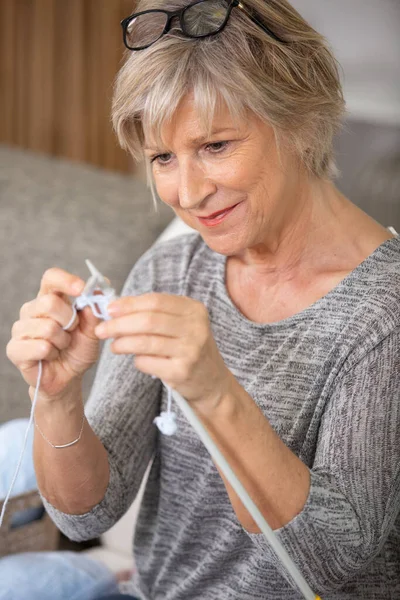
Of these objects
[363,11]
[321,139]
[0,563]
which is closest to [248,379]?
[321,139]

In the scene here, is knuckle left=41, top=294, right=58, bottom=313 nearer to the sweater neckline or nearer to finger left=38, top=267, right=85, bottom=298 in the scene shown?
finger left=38, top=267, right=85, bottom=298

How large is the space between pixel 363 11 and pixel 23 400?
1.31 meters

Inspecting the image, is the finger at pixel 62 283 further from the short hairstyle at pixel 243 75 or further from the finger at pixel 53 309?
the short hairstyle at pixel 243 75

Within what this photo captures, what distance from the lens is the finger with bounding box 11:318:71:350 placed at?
0.92 meters

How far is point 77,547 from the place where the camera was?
68.1 inches

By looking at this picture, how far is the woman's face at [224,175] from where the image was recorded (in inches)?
39.8

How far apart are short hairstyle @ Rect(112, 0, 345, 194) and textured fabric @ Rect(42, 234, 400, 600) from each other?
236mm

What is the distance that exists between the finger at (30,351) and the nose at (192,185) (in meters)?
0.26

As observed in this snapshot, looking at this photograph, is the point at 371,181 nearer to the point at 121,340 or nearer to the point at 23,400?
the point at 23,400

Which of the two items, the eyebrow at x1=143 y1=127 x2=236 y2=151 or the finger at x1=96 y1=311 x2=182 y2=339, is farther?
the eyebrow at x1=143 y1=127 x2=236 y2=151

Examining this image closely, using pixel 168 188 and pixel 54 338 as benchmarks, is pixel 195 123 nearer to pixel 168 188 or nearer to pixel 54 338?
pixel 168 188

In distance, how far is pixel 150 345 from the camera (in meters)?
0.81

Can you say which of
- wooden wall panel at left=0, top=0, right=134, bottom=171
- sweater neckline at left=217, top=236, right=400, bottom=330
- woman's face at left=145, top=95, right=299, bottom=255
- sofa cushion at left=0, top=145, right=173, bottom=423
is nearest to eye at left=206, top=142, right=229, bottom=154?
woman's face at left=145, top=95, right=299, bottom=255

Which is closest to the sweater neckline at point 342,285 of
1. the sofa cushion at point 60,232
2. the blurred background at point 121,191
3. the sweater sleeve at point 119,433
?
the sweater sleeve at point 119,433
